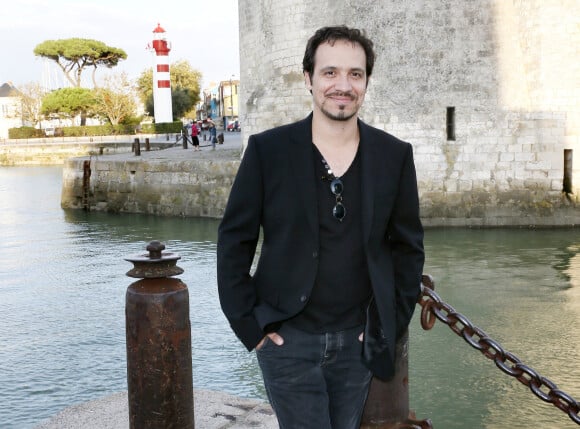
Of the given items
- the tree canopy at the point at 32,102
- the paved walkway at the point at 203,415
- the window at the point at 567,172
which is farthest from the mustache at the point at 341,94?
the tree canopy at the point at 32,102

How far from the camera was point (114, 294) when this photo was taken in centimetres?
898

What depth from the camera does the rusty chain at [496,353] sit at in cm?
251

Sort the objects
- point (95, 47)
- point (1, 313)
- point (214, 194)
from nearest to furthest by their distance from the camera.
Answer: point (1, 313) < point (214, 194) < point (95, 47)

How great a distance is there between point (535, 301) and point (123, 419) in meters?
5.77

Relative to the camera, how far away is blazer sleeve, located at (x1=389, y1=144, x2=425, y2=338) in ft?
7.02

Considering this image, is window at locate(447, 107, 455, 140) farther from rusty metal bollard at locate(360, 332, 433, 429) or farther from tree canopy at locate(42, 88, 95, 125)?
tree canopy at locate(42, 88, 95, 125)

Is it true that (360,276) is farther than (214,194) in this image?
No

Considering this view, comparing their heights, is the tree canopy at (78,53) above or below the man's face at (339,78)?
above

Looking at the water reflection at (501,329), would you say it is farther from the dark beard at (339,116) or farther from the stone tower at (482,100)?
the dark beard at (339,116)

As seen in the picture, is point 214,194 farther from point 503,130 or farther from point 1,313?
point 1,313

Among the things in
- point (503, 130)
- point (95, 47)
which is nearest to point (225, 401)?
point (503, 130)

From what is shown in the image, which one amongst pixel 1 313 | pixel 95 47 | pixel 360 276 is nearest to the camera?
pixel 360 276

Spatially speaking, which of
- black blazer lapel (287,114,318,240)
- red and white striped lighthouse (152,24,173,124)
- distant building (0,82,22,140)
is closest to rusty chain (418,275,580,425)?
black blazer lapel (287,114,318,240)

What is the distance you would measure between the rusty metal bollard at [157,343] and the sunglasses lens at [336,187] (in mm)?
1224
